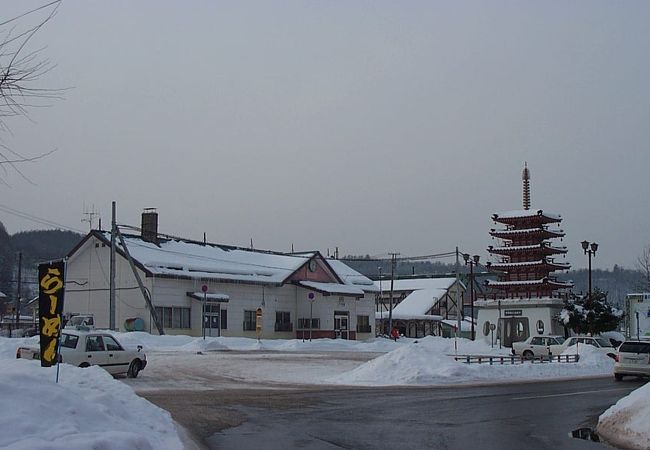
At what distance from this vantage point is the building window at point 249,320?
210 feet

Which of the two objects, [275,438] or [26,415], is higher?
[26,415]

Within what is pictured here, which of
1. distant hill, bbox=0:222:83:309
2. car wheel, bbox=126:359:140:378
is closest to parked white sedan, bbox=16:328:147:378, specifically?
car wheel, bbox=126:359:140:378

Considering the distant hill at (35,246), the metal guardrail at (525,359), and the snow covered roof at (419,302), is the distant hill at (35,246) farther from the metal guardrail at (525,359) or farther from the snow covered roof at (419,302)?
the metal guardrail at (525,359)

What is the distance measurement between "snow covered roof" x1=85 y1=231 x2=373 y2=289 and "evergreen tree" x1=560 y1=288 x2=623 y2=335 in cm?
1849

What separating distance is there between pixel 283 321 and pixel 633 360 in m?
40.3

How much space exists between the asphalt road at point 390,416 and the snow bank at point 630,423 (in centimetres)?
58

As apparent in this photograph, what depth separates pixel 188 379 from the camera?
2702 cm

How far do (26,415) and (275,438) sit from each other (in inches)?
206

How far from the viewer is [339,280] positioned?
7300 cm

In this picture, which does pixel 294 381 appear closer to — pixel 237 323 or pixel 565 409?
pixel 565 409

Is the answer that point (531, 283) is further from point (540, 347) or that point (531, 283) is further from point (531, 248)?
point (540, 347)

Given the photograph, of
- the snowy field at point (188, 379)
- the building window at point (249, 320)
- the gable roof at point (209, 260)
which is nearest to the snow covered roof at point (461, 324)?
the gable roof at point (209, 260)

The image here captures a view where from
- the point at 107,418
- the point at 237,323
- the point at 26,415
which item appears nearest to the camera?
the point at 26,415

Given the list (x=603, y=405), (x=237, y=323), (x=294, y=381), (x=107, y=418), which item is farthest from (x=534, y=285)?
(x=107, y=418)
